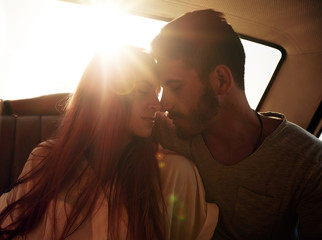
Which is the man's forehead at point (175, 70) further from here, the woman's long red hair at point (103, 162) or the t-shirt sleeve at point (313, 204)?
the t-shirt sleeve at point (313, 204)

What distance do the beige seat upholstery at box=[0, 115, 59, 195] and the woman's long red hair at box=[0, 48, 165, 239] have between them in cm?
51

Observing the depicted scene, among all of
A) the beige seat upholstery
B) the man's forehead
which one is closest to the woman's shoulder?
the man's forehead

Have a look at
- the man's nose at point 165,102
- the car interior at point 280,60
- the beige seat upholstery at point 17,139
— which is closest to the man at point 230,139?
the man's nose at point 165,102

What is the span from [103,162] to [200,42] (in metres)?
1.01

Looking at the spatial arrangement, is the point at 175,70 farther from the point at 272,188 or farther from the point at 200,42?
the point at 272,188

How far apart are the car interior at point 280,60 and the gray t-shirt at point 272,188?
47.9 inches

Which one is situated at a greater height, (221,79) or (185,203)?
(221,79)

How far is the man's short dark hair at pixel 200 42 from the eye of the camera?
4.86 ft

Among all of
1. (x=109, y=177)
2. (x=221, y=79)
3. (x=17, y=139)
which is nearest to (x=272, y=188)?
(x=221, y=79)

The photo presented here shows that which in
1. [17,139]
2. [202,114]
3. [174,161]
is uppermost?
[202,114]

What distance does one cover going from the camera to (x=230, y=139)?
59.7 inches

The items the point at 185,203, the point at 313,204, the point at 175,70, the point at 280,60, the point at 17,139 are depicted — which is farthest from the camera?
the point at 280,60

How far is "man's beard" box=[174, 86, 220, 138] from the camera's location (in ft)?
4.98

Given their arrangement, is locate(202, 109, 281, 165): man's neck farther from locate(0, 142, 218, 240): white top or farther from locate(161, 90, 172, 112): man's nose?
locate(161, 90, 172, 112): man's nose
